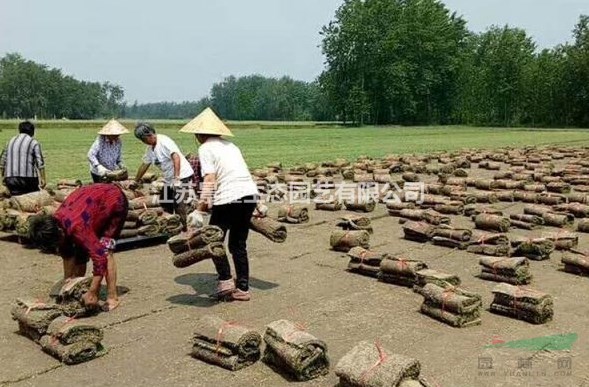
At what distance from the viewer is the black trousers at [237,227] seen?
6499 mm

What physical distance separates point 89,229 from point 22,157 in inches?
201

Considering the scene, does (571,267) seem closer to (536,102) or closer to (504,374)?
(504,374)

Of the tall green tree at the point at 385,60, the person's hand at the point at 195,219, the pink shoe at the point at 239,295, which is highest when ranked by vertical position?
the tall green tree at the point at 385,60

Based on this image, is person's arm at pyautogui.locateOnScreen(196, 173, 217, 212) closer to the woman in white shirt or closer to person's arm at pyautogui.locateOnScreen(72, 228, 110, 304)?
person's arm at pyautogui.locateOnScreen(72, 228, 110, 304)

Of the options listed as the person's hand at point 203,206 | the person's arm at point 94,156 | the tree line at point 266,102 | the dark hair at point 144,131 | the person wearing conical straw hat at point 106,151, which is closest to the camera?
the person's hand at point 203,206

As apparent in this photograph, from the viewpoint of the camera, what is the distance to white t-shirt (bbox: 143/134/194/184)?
29.1 ft

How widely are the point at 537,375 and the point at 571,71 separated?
76.3 metres

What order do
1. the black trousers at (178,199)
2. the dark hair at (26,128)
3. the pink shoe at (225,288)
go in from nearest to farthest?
the pink shoe at (225,288) → the black trousers at (178,199) → the dark hair at (26,128)

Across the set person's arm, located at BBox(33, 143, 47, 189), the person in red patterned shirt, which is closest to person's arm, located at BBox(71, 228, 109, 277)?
the person in red patterned shirt

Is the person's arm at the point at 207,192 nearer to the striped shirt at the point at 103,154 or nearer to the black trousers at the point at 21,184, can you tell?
the striped shirt at the point at 103,154

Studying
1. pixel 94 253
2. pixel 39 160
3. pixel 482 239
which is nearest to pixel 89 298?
pixel 94 253

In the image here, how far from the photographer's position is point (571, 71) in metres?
71.9

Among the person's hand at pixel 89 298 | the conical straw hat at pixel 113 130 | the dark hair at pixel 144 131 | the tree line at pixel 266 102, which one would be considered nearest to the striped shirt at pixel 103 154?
the conical straw hat at pixel 113 130

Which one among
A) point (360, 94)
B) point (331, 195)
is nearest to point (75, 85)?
point (360, 94)
